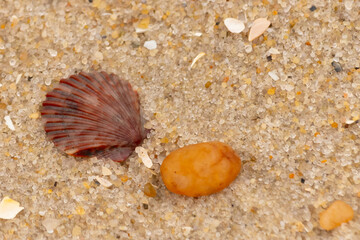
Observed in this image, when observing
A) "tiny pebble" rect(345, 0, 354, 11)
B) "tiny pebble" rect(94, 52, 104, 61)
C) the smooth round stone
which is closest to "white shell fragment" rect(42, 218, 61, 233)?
the smooth round stone

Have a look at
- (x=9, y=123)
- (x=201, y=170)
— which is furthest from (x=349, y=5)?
(x=9, y=123)

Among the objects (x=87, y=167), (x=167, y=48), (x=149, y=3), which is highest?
(x=149, y=3)

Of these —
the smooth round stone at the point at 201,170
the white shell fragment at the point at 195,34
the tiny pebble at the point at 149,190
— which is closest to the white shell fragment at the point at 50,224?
the tiny pebble at the point at 149,190

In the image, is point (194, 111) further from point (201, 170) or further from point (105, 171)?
point (105, 171)

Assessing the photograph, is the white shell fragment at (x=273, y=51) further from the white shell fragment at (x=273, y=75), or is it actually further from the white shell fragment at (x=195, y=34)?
the white shell fragment at (x=195, y=34)

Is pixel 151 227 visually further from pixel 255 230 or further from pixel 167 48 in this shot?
pixel 167 48

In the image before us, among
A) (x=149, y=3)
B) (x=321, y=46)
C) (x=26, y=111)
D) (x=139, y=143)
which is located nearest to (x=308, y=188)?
(x=321, y=46)

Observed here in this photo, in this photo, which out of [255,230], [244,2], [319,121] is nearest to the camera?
[255,230]
